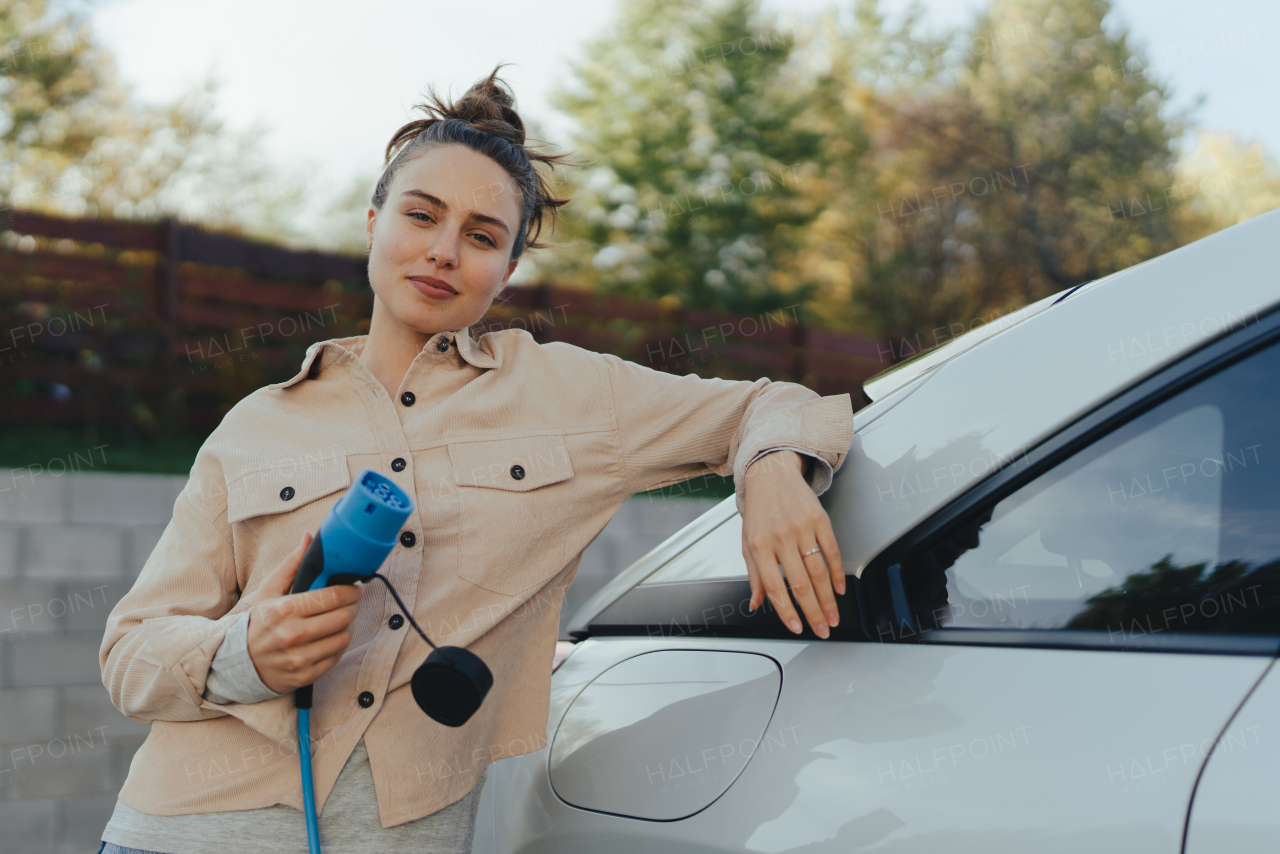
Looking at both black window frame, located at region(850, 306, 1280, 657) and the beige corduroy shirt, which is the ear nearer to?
the beige corduroy shirt

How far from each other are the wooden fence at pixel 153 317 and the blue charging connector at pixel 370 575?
20.3 feet

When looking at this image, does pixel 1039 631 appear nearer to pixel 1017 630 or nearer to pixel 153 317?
pixel 1017 630

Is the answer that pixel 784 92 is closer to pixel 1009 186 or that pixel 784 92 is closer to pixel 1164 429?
pixel 1009 186

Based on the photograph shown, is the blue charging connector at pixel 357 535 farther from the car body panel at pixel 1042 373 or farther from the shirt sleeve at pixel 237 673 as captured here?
the car body panel at pixel 1042 373

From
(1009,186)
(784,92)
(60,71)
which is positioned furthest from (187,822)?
(1009,186)

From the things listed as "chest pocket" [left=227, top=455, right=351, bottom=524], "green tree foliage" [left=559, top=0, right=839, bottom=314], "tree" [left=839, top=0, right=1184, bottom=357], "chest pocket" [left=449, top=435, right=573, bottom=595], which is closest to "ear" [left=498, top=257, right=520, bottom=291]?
"chest pocket" [left=449, top=435, right=573, bottom=595]

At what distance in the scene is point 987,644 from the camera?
121 centimetres

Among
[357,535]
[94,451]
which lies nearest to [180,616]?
[357,535]

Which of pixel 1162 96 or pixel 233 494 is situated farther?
pixel 1162 96

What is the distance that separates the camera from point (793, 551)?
132cm

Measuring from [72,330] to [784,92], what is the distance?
1366 centimetres

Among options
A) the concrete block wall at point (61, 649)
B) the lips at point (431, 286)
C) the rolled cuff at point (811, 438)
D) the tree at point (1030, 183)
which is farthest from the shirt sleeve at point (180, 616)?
the tree at point (1030, 183)

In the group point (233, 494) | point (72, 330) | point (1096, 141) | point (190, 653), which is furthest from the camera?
point (1096, 141)

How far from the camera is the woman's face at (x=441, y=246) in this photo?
1.69 meters
